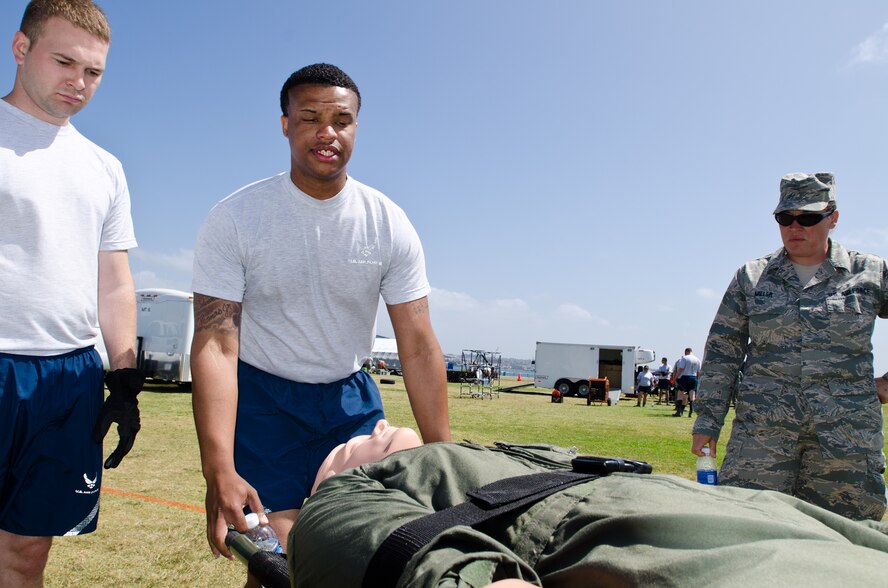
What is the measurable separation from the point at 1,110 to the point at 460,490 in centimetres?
212

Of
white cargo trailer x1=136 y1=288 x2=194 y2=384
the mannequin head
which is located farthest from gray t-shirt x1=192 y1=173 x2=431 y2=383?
white cargo trailer x1=136 y1=288 x2=194 y2=384

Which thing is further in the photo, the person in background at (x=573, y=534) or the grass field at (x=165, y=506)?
the grass field at (x=165, y=506)

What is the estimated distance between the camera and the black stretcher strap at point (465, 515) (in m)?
1.23

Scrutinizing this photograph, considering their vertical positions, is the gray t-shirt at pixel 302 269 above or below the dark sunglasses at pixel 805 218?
below

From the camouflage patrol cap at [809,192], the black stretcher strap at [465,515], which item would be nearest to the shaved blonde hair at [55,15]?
the black stretcher strap at [465,515]

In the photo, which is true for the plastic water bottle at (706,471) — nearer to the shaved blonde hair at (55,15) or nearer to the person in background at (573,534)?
the person in background at (573,534)

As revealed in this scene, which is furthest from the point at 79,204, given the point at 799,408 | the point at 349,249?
the point at 799,408

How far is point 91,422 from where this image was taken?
2615 mm

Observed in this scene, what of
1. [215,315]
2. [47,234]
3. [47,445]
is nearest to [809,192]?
[215,315]

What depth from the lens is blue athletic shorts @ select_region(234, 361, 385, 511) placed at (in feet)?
8.84

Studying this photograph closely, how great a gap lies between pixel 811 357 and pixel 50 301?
10.2ft

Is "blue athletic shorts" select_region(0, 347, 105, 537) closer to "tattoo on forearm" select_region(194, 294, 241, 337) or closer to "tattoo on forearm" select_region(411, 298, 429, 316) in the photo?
"tattoo on forearm" select_region(194, 294, 241, 337)

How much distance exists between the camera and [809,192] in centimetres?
328

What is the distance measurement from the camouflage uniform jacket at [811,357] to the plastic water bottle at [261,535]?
2.24m
